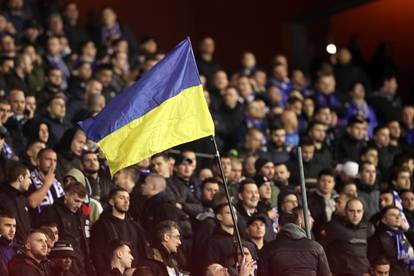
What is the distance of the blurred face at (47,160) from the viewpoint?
1432cm

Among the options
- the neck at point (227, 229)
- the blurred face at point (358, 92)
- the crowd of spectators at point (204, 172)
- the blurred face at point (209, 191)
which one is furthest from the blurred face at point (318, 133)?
the neck at point (227, 229)

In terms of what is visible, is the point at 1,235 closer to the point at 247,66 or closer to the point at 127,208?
the point at 127,208

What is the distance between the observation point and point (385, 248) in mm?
15164

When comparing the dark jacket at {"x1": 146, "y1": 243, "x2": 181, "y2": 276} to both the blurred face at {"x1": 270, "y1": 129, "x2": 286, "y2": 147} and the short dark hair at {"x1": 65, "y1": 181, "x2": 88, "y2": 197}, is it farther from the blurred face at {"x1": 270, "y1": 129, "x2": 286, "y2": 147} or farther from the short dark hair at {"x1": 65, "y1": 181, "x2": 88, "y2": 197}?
the blurred face at {"x1": 270, "y1": 129, "x2": 286, "y2": 147}

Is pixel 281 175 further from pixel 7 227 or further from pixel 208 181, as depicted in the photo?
pixel 7 227

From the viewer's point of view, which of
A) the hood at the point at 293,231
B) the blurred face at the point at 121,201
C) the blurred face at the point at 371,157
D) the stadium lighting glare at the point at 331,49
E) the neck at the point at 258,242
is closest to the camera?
the hood at the point at 293,231

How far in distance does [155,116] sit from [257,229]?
2.52m

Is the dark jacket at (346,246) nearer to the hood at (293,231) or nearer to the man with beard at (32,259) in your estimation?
the hood at (293,231)

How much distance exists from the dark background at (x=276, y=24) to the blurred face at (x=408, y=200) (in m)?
6.91

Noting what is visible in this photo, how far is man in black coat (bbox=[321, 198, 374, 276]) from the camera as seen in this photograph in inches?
584

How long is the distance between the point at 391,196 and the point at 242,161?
1.95 metres

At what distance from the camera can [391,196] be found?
16.4 metres

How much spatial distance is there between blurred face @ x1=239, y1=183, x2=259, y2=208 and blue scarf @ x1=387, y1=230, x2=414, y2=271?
166 cm

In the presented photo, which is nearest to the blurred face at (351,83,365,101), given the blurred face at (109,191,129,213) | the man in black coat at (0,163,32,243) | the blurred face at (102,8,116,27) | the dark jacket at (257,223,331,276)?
the blurred face at (102,8,116,27)
